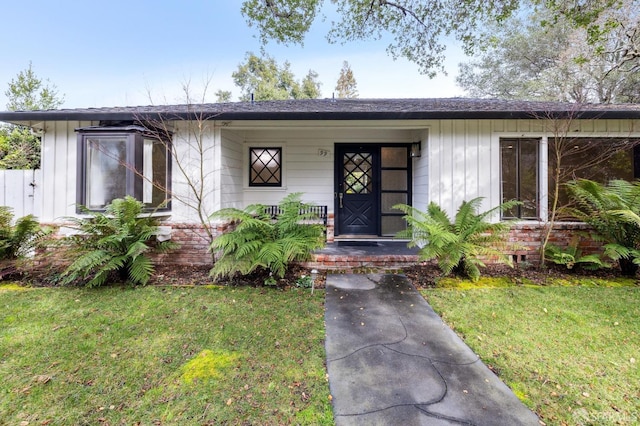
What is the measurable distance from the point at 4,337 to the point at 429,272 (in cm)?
476

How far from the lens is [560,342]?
8.19 feet

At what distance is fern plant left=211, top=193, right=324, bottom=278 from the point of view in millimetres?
3680

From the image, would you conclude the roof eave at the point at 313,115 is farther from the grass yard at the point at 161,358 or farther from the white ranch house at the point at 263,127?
the grass yard at the point at 161,358

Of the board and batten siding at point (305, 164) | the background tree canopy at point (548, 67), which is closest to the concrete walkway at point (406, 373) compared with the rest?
the board and batten siding at point (305, 164)

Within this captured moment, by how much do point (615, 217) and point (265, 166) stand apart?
232 inches

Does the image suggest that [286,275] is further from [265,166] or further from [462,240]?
[265,166]

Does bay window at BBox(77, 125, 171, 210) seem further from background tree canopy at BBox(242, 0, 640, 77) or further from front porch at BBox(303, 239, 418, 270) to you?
background tree canopy at BBox(242, 0, 640, 77)

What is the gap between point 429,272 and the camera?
431 cm

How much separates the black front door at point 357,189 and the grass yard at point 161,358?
304 centimetres

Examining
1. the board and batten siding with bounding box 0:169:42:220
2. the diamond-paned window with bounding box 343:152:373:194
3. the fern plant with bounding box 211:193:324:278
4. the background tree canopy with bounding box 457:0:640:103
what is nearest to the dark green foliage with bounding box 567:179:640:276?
the diamond-paned window with bounding box 343:152:373:194

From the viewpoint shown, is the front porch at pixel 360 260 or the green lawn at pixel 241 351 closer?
the green lawn at pixel 241 351

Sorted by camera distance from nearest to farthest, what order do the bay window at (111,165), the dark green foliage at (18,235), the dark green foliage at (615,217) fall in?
1. the dark green foliage at (615,217)
2. the dark green foliage at (18,235)
3. the bay window at (111,165)

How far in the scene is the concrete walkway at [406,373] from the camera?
1.71m

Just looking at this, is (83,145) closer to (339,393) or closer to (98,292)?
(98,292)
